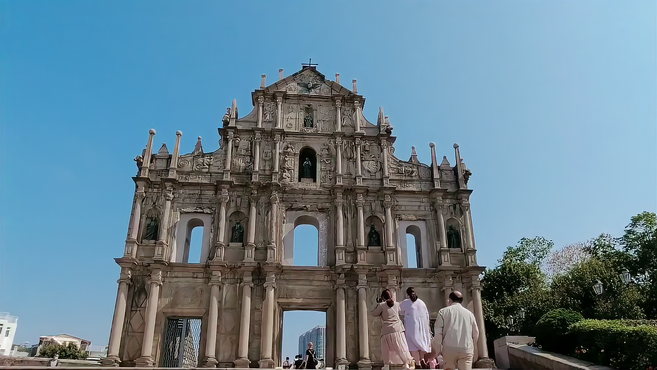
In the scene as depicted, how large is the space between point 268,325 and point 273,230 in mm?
4126

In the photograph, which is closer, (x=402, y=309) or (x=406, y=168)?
(x=402, y=309)

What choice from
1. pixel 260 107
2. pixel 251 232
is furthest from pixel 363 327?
pixel 260 107

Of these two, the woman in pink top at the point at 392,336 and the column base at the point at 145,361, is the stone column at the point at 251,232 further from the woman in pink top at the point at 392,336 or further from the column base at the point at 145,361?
the woman in pink top at the point at 392,336

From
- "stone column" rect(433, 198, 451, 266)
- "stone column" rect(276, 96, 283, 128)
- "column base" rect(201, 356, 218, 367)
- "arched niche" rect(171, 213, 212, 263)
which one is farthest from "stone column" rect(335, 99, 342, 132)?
"column base" rect(201, 356, 218, 367)

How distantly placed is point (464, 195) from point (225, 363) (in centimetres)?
1311

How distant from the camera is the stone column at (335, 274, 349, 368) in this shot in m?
18.3

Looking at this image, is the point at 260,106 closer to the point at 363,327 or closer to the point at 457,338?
the point at 363,327

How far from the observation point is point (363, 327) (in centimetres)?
1880

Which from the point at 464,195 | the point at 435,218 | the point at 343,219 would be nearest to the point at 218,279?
the point at 343,219

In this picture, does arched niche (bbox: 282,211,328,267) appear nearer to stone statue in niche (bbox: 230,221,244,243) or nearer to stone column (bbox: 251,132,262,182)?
stone statue in niche (bbox: 230,221,244,243)

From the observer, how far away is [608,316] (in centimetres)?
2297

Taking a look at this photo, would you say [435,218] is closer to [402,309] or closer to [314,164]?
[314,164]

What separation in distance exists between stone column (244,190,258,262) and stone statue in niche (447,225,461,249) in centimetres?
896

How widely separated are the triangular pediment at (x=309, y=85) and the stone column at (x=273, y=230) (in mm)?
6454
